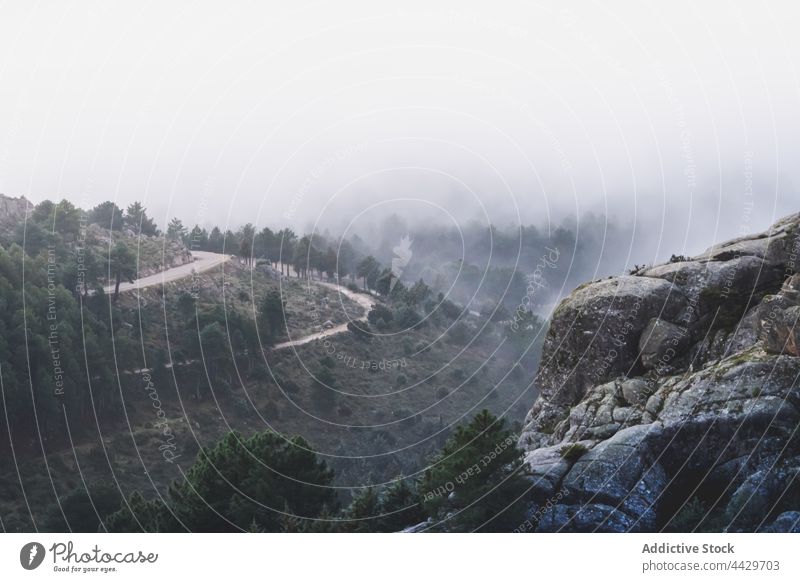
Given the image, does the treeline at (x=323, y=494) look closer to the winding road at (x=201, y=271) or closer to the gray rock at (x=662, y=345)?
the gray rock at (x=662, y=345)

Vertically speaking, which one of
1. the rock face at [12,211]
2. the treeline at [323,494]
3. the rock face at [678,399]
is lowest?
the treeline at [323,494]

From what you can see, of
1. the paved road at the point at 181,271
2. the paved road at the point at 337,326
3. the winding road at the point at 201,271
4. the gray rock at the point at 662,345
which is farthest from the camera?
the paved road at the point at 181,271

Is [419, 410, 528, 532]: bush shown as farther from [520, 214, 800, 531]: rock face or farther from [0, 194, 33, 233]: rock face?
[0, 194, 33, 233]: rock face

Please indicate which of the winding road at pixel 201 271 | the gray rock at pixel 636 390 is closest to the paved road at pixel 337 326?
the winding road at pixel 201 271

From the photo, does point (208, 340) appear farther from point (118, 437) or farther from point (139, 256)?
point (139, 256)

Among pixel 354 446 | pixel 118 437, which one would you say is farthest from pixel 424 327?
A: pixel 118 437

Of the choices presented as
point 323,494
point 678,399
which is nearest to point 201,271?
point 323,494

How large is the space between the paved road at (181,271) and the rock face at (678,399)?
309ft

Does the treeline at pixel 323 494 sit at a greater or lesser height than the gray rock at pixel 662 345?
lesser

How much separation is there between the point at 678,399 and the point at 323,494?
783 inches

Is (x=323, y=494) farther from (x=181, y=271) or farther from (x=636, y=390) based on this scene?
(x=181, y=271)

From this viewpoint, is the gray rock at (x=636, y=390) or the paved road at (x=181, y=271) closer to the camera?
the gray rock at (x=636, y=390)

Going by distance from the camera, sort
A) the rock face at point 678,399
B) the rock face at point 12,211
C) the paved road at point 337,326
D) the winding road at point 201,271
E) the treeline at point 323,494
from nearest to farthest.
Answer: the rock face at point 678,399 < the treeline at point 323,494 < the paved road at point 337,326 < the winding road at point 201,271 < the rock face at point 12,211

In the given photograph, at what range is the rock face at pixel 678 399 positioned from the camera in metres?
37.3
